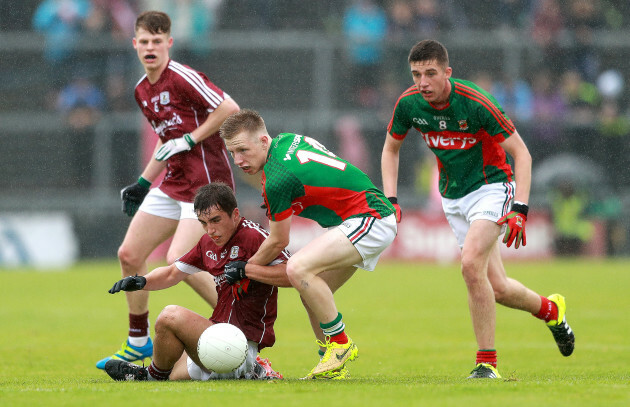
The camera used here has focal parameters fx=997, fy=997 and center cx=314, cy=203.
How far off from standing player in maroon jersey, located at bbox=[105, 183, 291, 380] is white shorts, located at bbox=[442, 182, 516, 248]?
1627 millimetres

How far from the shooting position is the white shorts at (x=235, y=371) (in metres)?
7.03

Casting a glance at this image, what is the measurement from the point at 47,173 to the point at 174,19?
4.21 m

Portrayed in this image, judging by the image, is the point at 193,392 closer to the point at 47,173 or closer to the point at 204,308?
the point at 204,308

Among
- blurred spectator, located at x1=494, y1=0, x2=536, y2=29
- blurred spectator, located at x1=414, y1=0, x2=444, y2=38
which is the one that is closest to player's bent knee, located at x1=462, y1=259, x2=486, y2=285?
blurred spectator, located at x1=414, y1=0, x2=444, y2=38

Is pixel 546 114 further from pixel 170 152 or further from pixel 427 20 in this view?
pixel 170 152

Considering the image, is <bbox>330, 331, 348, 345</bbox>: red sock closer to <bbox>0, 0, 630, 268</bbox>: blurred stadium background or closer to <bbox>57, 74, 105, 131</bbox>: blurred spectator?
<bbox>0, 0, 630, 268</bbox>: blurred stadium background

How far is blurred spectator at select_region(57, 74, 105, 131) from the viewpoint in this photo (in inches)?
788

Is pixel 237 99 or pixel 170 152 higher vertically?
pixel 237 99

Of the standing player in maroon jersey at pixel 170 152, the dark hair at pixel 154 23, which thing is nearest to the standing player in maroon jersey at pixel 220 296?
the standing player in maroon jersey at pixel 170 152

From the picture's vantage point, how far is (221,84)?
70.5ft

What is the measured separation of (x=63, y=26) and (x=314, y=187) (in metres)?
15.1

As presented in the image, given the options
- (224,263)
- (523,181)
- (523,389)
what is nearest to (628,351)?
(523,181)

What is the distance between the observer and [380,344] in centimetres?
1018

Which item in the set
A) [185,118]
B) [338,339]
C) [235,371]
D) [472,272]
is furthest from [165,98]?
[472,272]
